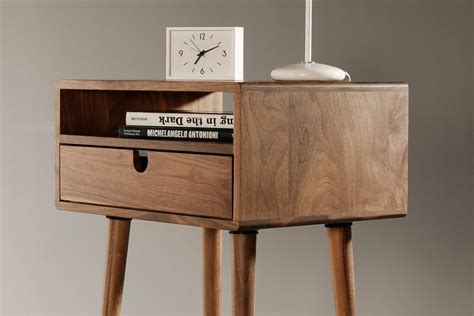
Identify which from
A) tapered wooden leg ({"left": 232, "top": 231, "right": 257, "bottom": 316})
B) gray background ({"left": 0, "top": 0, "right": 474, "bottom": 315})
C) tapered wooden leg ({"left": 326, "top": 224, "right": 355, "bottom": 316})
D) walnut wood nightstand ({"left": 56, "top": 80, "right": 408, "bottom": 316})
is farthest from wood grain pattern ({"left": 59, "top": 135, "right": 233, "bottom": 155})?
gray background ({"left": 0, "top": 0, "right": 474, "bottom": 315})

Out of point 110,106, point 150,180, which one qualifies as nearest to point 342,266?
point 150,180

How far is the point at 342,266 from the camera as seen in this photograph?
173 centimetres

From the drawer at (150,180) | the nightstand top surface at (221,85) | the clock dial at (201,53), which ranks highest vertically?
the clock dial at (201,53)

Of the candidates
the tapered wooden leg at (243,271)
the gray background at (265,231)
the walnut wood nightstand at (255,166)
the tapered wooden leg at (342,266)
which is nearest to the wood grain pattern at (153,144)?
the walnut wood nightstand at (255,166)

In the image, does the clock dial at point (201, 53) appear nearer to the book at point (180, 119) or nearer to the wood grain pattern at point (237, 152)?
the book at point (180, 119)

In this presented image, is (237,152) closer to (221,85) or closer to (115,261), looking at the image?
(221,85)

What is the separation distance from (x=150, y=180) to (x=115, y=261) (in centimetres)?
29

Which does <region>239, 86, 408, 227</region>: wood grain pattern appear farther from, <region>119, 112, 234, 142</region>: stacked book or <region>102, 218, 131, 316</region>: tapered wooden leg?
<region>102, 218, 131, 316</region>: tapered wooden leg

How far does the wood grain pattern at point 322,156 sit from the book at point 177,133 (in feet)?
0.30

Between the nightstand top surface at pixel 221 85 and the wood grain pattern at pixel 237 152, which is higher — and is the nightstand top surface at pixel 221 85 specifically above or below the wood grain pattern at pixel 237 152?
above

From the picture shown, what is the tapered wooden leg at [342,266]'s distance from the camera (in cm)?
172

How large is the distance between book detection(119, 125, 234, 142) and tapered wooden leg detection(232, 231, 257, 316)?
151mm

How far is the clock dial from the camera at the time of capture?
69.2 inches
